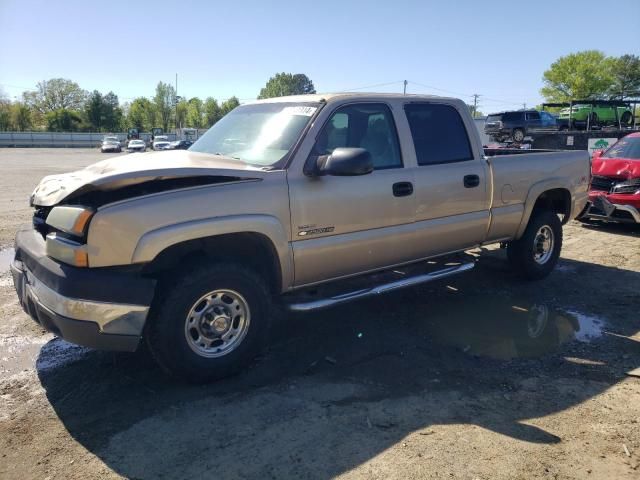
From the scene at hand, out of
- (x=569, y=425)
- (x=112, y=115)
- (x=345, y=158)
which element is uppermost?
(x=112, y=115)

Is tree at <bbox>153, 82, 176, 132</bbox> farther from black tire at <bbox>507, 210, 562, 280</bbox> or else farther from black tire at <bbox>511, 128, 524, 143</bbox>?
black tire at <bbox>507, 210, 562, 280</bbox>

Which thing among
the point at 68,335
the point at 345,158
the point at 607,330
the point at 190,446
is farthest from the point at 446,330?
the point at 68,335

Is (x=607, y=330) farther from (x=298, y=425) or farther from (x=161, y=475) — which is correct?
(x=161, y=475)

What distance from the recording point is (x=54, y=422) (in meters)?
3.18

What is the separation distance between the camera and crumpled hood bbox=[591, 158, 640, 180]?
28.6ft

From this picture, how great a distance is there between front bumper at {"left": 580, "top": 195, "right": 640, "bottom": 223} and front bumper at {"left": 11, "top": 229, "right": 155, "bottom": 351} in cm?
806

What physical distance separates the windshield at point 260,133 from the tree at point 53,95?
108137 millimetres

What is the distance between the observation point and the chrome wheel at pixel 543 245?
614 cm

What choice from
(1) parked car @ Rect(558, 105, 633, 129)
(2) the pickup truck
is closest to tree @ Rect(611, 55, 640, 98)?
(1) parked car @ Rect(558, 105, 633, 129)

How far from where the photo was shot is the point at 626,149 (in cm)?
956

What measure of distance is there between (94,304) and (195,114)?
391ft

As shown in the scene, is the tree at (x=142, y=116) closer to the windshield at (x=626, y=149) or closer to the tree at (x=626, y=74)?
the tree at (x=626, y=74)

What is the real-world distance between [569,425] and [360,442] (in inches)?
52.6

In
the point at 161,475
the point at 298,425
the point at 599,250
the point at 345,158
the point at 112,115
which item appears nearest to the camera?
the point at 161,475
